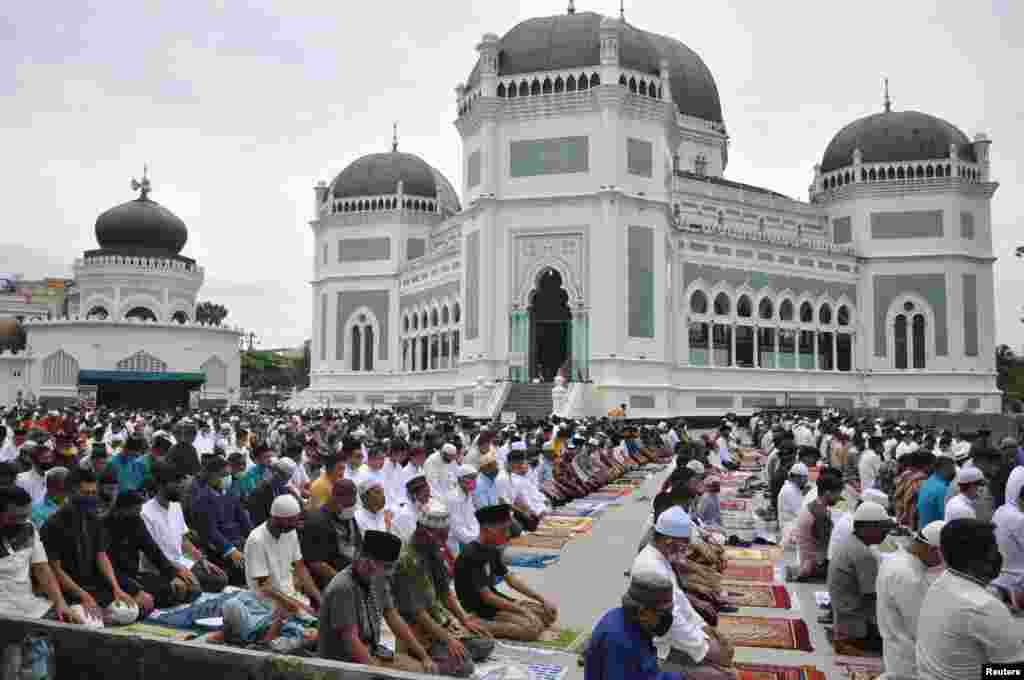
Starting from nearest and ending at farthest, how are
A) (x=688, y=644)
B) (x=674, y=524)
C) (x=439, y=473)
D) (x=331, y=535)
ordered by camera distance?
(x=688, y=644) → (x=674, y=524) → (x=331, y=535) → (x=439, y=473)

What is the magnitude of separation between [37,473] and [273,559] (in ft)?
14.4

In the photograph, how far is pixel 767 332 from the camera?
37.0m

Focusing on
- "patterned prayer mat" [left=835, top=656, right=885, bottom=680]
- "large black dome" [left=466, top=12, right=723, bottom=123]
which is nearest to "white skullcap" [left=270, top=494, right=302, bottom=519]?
"patterned prayer mat" [left=835, top=656, right=885, bottom=680]

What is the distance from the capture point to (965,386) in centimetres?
3903

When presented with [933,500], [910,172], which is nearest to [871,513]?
[933,500]

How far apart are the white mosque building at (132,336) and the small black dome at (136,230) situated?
61mm

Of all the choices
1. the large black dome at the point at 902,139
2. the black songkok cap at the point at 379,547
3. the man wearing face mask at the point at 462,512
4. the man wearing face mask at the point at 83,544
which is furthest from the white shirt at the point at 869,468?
the large black dome at the point at 902,139

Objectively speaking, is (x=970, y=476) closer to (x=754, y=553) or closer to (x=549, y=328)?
(x=754, y=553)

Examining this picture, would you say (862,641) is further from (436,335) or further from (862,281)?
(862,281)

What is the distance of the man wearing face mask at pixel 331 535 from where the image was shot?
6855 mm

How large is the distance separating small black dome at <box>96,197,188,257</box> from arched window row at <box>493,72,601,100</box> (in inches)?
1189

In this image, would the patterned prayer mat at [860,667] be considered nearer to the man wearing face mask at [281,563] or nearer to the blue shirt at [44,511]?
the man wearing face mask at [281,563]

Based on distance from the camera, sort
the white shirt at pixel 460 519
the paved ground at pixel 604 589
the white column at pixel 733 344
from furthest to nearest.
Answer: the white column at pixel 733 344
the white shirt at pixel 460 519
the paved ground at pixel 604 589

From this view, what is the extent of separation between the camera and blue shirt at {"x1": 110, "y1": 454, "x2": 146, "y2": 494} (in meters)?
10.2
